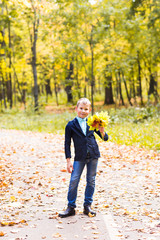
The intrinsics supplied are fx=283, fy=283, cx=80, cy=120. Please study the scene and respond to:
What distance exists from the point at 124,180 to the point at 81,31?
11116 millimetres

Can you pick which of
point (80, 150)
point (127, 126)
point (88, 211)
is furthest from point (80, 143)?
point (127, 126)

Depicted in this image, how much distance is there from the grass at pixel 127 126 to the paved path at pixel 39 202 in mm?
3140

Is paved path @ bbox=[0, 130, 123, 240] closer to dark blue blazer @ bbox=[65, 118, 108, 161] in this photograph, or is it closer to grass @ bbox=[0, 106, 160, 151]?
dark blue blazer @ bbox=[65, 118, 108, 161]

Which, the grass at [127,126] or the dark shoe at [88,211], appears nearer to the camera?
the dark shoe at [88,211]

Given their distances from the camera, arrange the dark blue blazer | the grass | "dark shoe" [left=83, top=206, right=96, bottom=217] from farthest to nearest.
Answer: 1. the grass
2. "dark shoe" [left=83, top=206, right=96, bottom=217]
3. the dark blue blazer

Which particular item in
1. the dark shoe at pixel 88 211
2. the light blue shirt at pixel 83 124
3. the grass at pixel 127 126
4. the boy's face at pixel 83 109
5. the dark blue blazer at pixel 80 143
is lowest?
the dark shoe at pixel 88 211

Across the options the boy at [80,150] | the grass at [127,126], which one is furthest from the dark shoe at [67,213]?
the grass at [127,126]

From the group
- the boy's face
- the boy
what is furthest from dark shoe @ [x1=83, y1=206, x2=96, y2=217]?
the boy's face

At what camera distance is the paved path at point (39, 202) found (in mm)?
3903

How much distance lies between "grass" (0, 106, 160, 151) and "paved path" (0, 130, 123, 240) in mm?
3140

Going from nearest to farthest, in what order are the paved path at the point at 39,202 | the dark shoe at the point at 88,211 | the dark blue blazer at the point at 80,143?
the paved path at the point at 39,202 → the dark blue blazer at the point at 80,143 → the dark shoe at the point at 88,211

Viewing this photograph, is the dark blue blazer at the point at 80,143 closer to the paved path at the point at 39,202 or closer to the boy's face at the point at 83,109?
the boy's face at the point at 83,109

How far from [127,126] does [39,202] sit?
9441 mm

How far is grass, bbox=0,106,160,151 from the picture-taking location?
11258mm
